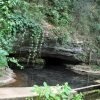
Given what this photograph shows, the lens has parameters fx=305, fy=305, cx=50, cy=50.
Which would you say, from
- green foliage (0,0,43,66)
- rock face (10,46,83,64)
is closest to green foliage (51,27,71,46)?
rock face (10,46,83,64)

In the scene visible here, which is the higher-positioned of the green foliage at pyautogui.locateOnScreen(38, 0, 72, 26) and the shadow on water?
the green foliage at pyautogui.locateOnScreen(38, 0, 72, 26)

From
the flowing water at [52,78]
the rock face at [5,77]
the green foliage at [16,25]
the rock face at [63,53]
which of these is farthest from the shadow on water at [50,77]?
the green foliage at [16,25]

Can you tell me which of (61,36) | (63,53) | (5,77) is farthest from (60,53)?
(5,77)

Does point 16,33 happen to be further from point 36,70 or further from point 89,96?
point 89,96

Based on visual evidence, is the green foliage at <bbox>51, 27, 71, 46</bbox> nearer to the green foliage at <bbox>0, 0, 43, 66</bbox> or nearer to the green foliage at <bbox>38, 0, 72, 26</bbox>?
the green foliage at <bbox>38, 0, 72, 26</bbox>

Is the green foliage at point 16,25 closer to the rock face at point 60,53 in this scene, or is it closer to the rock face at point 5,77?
the rock face at point 60,53

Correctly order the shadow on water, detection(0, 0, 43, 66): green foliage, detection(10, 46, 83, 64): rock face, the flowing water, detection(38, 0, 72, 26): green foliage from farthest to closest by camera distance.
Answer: detection(38, 0, 72, 26): green foliage
detection(10, 46, 83, 64): rock face
the shadow on water
the flowing water
detection(0, 0, 43, 66): green foliage

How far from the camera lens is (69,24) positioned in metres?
14.4

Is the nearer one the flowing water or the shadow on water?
the flowing water

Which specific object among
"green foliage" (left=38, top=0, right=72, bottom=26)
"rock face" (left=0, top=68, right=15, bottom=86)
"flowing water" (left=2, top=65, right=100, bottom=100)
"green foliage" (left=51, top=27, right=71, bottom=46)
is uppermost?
"green foliage" (left=38, top=0, right=72, bottom=26)

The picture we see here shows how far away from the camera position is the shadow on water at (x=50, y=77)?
34.2 ft

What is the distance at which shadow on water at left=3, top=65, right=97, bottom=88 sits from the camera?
10.4 meters

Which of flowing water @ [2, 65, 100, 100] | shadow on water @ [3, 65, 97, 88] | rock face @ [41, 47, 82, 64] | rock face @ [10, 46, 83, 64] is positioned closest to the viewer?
flowing water @ [2, 65, 100, 100]

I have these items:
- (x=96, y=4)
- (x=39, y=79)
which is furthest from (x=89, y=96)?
(x=96, y=4)
